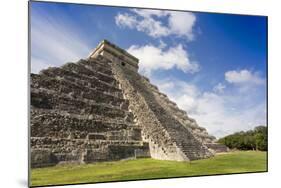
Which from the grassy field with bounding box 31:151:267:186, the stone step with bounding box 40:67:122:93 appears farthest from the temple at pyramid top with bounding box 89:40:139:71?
the grassy field with bounding box 31:151:267:186

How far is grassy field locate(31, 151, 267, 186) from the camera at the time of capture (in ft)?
23.2

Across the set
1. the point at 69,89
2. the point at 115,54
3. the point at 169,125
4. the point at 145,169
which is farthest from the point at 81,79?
the point at 169,125

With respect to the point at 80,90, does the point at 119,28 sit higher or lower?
higher

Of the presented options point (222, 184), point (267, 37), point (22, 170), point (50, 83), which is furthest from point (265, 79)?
point (22, 170)

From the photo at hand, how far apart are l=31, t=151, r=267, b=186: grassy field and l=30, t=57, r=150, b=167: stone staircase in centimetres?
15

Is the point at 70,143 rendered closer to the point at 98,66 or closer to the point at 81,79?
the point at 81,79

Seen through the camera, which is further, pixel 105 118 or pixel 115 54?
pixel 115 54

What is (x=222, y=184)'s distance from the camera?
7887 millimetres

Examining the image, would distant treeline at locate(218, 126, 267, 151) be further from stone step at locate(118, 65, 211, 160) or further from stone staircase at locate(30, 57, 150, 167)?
stone staircase at locate(30, 57, 150, 167)

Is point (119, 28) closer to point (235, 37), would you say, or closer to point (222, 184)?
point (235, 37)

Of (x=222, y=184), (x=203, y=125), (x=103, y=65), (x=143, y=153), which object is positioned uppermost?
(x=103, y=65)

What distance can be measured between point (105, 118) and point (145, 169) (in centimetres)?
129

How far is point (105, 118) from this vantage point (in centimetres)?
826

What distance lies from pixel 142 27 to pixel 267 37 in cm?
287
